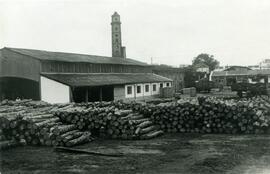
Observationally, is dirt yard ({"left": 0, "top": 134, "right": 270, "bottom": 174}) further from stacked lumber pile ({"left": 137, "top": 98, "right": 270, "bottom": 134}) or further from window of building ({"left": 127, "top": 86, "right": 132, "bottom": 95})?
window of building ({"left": 127, "top": 86, "right": 132, "bottom": 95})

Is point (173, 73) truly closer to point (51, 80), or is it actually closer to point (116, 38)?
point (116, 38)

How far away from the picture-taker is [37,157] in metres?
10.8

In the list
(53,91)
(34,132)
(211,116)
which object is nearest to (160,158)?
(211,116)

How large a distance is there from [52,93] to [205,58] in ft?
297

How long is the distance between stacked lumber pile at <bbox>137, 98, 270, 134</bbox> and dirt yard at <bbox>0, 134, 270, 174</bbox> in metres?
0.95

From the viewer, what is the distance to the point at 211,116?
14.5 meters

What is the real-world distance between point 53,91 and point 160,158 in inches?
852

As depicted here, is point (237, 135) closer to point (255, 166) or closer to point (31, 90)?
point (255, 166)

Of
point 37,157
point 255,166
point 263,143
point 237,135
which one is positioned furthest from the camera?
point 237,135

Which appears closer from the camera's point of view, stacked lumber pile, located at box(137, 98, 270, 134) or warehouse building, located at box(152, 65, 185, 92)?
stacked lumber pile, located at box(137, 98, 270, 134)

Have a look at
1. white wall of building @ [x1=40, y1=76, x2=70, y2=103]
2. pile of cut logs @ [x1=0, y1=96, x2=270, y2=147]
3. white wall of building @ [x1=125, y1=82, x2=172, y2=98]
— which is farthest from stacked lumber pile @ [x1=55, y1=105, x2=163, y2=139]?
white wall of building @ [x1=125, y1=82, x2=172, y2=98]

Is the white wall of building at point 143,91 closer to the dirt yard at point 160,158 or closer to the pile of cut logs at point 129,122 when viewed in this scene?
the pile of cut logs at point 129,122

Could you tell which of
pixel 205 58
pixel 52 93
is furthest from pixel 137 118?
pixel 205 58

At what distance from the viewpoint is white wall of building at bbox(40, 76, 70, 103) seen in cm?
2948
